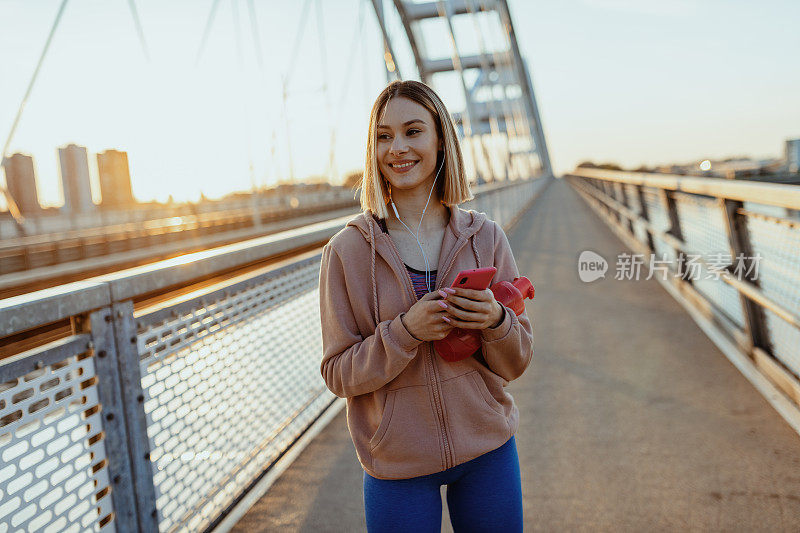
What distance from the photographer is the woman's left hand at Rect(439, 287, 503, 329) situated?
1.31 metres

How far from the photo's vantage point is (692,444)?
9.70 ft

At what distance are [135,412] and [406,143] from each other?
114 centimetres

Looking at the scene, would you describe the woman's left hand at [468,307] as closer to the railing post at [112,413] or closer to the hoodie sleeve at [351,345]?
the hoodie sleeve at [351,345]

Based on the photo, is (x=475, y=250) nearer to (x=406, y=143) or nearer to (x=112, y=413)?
(x=406, y=143)

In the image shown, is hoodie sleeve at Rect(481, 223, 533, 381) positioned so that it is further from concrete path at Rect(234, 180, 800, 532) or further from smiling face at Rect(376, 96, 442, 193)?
concrete path at Rect(234, 180, 800, 532)

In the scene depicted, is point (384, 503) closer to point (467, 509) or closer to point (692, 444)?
point (467, 509)

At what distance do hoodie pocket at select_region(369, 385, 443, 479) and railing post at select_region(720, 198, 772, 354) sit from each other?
3.26 meters

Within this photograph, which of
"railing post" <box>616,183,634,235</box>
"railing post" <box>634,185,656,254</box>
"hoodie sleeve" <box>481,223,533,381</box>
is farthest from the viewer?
"railing post" <box>616,183,634,235</box>

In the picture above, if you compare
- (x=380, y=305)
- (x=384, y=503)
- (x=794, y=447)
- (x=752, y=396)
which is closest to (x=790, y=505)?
(x=794, y=447)

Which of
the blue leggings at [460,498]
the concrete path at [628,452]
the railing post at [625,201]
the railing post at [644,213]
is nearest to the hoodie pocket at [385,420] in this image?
the blue leggings at [460,498]

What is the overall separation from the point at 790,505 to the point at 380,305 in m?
1.90

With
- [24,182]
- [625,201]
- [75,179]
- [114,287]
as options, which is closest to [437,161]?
[114,287]

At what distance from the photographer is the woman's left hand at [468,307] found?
51.6 inches

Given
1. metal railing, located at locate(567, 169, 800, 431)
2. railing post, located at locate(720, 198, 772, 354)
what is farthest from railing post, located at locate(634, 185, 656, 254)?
railing post, located at locate(720, 198, 772, 354)
